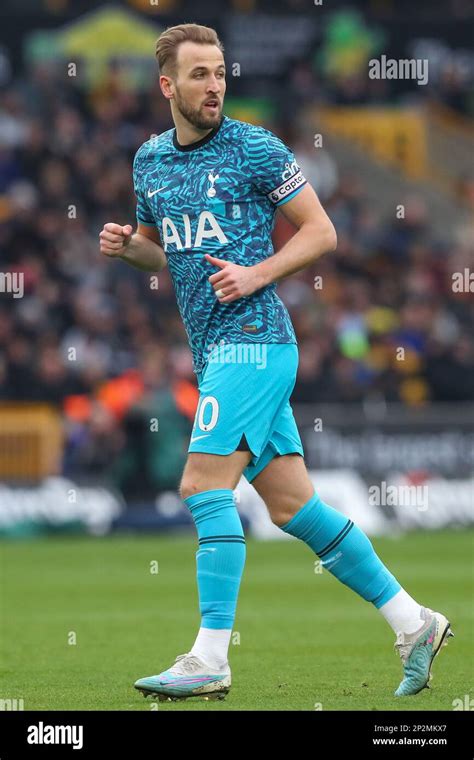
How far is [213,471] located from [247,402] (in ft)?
1.03

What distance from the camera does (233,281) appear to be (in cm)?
663

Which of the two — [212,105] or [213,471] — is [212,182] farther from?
[213,471]

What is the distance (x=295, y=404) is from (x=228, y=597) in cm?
1194

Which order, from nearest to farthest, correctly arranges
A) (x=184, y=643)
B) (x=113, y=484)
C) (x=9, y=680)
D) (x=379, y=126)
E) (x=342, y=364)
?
(x=9, y=680), (x=184, y=643), (x=113, y=484), (x=342, y=364), (x=379, y=126)

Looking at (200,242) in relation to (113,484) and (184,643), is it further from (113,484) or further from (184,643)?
(113,484)

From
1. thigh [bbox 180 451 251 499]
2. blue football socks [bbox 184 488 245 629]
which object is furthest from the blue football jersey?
blue football socks [bbox 184 488 245 629]

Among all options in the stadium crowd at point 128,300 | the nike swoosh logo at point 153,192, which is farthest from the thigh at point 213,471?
the stadium crowd at point 128,300

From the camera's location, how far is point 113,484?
18172 mm

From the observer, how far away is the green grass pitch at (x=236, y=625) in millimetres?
6918

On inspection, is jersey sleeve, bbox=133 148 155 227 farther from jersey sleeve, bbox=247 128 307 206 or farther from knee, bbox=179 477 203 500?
knee, bbox=179 477 203 500

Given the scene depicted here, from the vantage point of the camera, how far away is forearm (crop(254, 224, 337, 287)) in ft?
22.0

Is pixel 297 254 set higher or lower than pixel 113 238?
lower

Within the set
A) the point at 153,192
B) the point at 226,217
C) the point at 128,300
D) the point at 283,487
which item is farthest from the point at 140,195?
the point at 128,300
